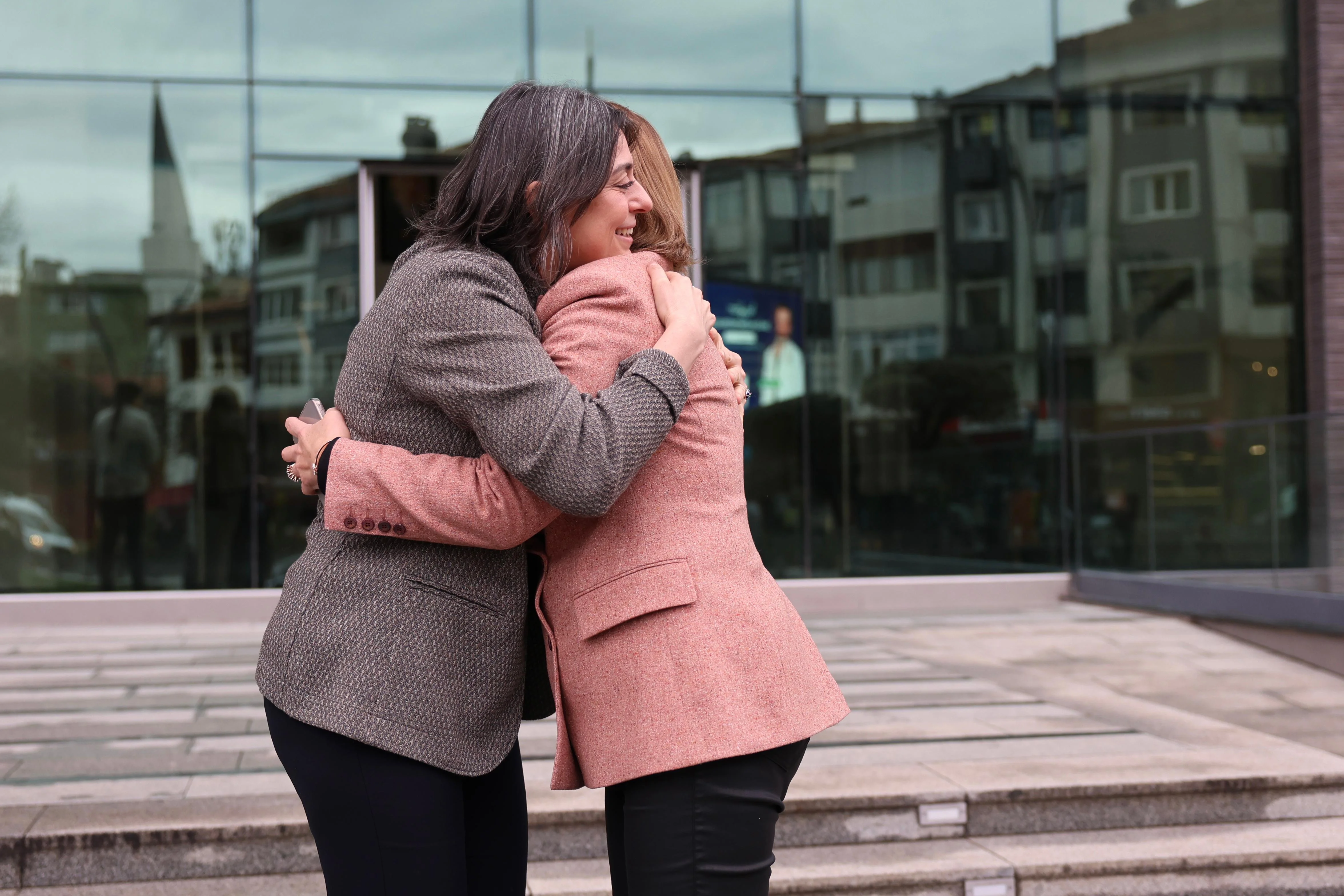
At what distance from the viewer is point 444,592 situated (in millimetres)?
1552

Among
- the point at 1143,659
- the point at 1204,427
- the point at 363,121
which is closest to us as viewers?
the point at 1143,659

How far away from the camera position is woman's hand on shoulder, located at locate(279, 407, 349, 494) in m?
1.57

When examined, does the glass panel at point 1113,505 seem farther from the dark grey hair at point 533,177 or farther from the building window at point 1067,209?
the dark grey hair at point 533,177

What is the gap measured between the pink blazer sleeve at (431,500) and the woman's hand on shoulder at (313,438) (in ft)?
0.17

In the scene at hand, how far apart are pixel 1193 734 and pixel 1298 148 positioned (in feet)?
22.4

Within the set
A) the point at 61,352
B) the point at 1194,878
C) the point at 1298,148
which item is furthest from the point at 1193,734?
the point at 61,352

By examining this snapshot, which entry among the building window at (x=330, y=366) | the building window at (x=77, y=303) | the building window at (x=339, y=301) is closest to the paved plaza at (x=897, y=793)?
the building window at (x=330, y=366)

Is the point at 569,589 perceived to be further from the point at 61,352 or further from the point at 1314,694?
the point at 61,352

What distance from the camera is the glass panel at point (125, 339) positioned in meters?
8.73

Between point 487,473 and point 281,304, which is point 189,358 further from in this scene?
point 487,473

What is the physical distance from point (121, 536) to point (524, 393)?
324 inches

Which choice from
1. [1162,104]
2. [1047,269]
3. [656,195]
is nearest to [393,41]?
[1047,269]

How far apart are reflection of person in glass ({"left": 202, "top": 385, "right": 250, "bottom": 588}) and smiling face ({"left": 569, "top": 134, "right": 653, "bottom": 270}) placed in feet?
25.8

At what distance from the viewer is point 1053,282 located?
1002 cm
